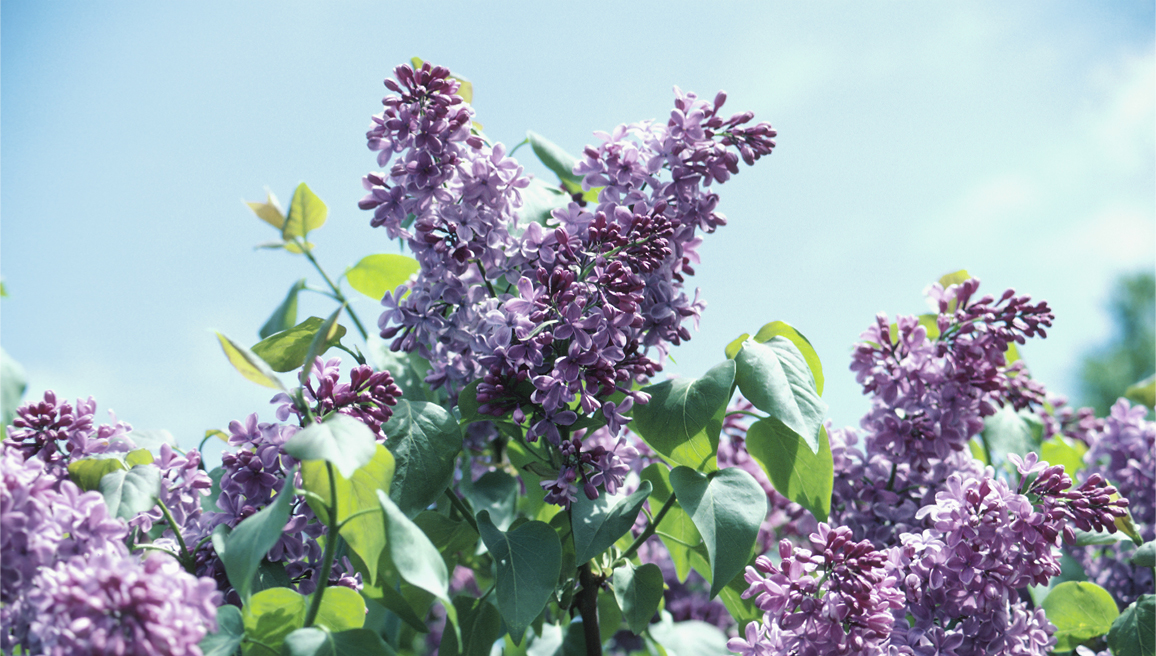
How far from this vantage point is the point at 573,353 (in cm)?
74

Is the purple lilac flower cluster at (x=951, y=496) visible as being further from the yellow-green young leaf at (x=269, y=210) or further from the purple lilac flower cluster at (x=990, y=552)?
the yellow-green young leaf at (x=269, y=210)

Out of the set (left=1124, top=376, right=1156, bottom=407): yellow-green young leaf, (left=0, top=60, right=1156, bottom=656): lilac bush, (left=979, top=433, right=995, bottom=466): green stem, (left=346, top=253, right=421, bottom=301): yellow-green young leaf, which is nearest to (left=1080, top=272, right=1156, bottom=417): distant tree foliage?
(left=1124, top=376, right=1156, bottom=407): yellow-green young leaf

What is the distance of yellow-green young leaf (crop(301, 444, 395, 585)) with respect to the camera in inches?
24.9

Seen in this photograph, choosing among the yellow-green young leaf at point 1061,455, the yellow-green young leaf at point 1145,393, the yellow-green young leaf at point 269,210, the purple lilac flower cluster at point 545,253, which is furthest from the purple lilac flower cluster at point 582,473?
the yellow-green young leaf at point 1145,393

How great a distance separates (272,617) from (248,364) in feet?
0.69

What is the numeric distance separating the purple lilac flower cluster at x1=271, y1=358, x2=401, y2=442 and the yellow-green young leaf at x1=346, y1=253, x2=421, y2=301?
13.3 inches

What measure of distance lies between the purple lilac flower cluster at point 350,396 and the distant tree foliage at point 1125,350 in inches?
353

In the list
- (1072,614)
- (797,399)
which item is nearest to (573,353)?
(797,399)

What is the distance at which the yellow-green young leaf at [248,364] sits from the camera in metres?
0.56

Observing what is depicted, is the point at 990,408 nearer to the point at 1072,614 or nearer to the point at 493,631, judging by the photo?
the point at 1072,614

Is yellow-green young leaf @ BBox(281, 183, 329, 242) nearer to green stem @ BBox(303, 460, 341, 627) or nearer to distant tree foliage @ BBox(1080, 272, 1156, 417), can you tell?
green stem @ BBox(303, 460, 341, 627)

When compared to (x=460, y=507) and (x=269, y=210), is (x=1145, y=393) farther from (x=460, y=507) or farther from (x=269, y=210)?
(x=269, y=210)

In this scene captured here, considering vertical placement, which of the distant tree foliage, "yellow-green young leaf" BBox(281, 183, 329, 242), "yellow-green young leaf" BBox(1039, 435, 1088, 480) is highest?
the distant tree foliage

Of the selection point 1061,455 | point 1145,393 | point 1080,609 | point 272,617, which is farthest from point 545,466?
point 1145,393
